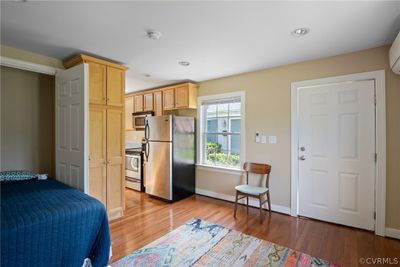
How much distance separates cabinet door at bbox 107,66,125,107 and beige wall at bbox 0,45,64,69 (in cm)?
73

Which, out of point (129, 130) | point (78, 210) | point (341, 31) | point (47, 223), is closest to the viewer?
point (47, 223)

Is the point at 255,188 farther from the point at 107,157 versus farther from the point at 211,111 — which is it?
the point at 107,157

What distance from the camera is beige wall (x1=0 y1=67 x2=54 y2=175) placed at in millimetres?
2840

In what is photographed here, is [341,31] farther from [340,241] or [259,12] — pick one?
[340,241]

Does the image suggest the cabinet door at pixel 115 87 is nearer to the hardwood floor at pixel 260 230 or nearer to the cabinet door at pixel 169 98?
the cabinet door at pixel 169 98

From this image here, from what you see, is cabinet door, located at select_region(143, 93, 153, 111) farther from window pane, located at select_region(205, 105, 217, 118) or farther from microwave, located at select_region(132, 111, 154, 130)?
window pane, located at select_region(205, 105, 217, 118)

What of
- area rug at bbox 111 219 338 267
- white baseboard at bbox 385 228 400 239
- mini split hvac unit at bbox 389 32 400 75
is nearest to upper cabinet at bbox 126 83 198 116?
area rug at bbox 111 219 338 267

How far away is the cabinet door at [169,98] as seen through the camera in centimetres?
429

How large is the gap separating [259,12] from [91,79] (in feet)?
7.46

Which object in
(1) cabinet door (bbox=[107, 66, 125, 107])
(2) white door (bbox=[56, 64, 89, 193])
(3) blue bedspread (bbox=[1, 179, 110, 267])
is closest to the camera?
(3) blue bedspread (bbox=[1, 179, 110, 267])

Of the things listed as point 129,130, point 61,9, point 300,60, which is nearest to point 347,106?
point 300,60

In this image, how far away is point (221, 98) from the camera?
391cm

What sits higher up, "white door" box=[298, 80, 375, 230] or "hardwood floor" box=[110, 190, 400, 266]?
"white door" box=[298, 80, 375, 230]

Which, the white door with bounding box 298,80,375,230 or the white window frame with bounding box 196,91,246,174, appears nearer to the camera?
the white door with bounding box 298,80,375,230
